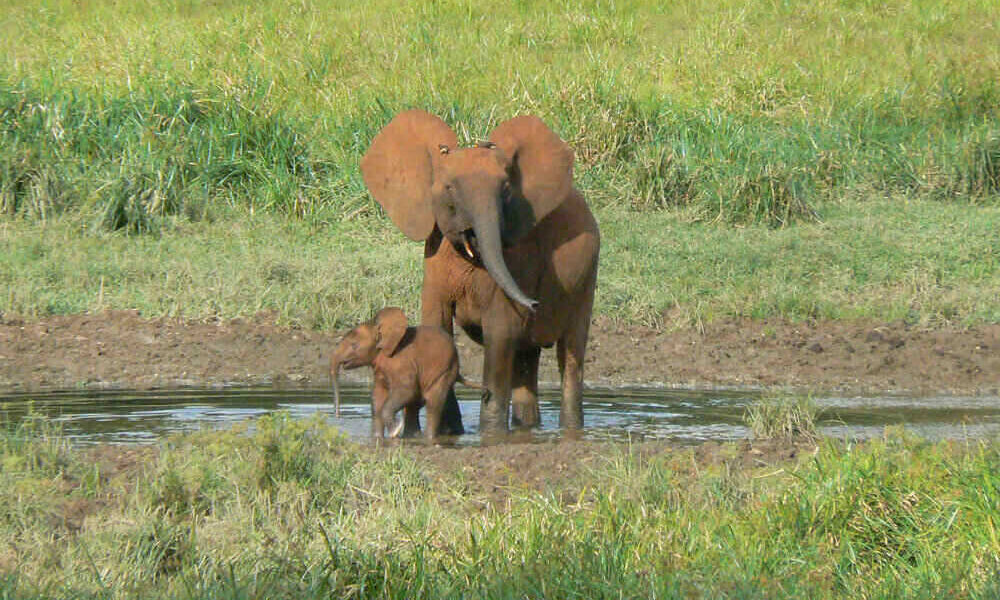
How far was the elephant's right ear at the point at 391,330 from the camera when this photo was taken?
7375 mm

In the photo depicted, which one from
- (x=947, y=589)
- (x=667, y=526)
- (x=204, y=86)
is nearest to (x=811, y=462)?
(x=667, y=526)

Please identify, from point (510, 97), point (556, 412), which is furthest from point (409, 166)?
point (510, 97)

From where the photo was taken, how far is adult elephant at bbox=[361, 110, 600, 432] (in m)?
7.32

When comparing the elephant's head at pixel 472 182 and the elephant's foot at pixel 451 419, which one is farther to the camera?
the elephant's foot at pixel 451 419

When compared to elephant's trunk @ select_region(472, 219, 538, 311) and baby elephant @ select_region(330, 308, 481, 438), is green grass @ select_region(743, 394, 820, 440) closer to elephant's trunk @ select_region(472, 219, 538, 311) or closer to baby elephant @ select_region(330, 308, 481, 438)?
elephant's trunk @ select_region(472, 219, 538, 311)

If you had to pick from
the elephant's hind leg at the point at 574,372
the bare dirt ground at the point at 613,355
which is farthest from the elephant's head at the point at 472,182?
the bare dirt ground at the point at 613,355

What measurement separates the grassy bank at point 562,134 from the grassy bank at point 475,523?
496cm

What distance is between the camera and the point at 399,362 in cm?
736

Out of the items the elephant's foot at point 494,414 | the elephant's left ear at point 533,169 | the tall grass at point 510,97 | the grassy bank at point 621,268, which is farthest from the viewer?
the tall grass at point 510,97

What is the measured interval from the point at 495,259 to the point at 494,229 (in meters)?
0.15

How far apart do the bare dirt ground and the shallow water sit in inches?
14.3

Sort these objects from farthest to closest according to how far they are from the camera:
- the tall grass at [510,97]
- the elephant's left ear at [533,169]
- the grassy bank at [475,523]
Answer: the tall grass at [510,97], the elephant's left ear at [533,169], the grassy bank at [475,523]

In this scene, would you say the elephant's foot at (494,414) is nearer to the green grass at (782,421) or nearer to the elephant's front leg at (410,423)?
the elephant's front leg at (410,423)

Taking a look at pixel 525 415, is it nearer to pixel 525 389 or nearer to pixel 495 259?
pixel 525 389
